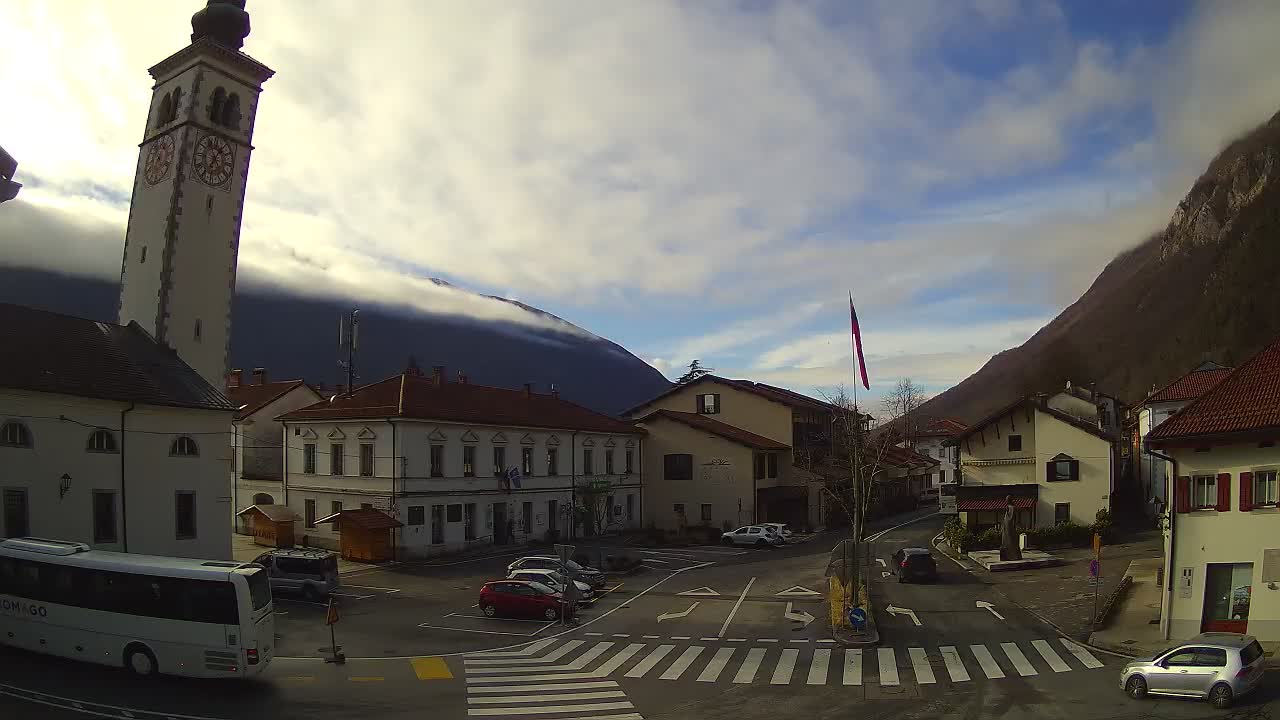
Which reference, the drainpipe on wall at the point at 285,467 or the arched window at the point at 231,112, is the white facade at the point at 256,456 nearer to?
the drainpipe on wall at the point at 285,467

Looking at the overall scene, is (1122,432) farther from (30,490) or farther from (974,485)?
(30,490)

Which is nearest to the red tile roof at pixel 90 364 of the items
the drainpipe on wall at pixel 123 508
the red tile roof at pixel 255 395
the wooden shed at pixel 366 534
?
the drainpipe on wall at pixel 123 508

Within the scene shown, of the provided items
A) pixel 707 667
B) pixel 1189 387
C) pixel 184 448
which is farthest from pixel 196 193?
pixel 1189 387

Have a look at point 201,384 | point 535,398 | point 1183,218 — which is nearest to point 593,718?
point 201,384

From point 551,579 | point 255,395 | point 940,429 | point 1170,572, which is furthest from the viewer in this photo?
point 940,429

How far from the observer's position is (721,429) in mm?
62625

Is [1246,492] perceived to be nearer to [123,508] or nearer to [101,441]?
[123,508]

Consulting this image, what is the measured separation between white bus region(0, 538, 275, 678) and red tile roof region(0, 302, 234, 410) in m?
10.5

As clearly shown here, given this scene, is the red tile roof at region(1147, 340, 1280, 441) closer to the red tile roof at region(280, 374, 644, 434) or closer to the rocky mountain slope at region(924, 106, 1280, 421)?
the red tile roof at region(280, 374, 644, 434)

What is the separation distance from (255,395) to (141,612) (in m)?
45.3

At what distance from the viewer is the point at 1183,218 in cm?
13138

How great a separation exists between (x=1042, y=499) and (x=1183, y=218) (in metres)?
109

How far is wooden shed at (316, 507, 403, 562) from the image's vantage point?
42.4 metres

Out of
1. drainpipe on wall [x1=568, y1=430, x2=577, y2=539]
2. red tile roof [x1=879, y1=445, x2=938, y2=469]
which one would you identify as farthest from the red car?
red tile roof [x1=879, y1=445, x2=938, y2=469]
